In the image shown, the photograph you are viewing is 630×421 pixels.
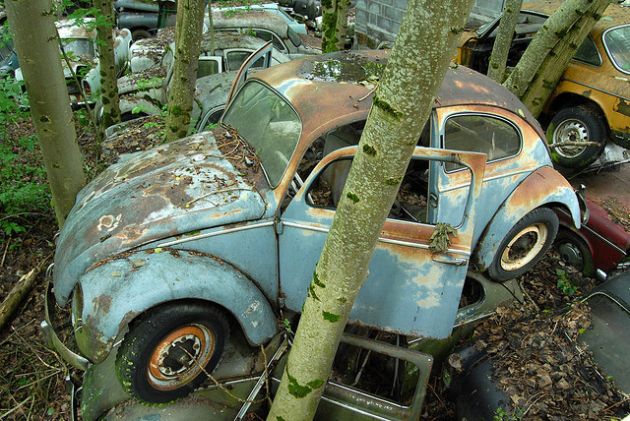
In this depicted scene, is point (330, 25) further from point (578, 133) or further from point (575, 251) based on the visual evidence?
point (575, 251)

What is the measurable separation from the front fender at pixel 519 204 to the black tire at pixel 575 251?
966mm

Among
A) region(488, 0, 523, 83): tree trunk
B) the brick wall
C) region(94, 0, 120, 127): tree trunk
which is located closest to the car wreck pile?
region(488, 0, 523, 83): tree trunk

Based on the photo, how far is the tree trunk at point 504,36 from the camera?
5.32 m

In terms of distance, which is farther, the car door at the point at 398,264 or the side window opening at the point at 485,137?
the side window opening at the point at 485,137

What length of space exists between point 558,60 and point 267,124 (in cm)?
376

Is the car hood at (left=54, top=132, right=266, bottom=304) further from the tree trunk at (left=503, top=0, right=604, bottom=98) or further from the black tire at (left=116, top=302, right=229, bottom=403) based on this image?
the tree trunk at (left=503, top=0, right=604, bottom=98)

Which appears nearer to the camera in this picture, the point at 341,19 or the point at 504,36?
the point at 504,36

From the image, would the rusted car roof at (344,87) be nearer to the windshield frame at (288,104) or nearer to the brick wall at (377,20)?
the windshield frame at (288,104)

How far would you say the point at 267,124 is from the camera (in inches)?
142

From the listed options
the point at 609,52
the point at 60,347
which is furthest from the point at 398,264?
the point at 609,52

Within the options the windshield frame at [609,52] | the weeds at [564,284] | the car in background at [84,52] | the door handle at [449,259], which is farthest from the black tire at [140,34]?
the door handle at [449,259]

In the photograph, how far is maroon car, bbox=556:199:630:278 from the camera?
4.46 m

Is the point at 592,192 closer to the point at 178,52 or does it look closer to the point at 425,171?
the point at 425,171

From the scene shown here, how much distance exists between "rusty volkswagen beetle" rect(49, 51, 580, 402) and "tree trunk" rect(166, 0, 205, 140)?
31.1 inches
